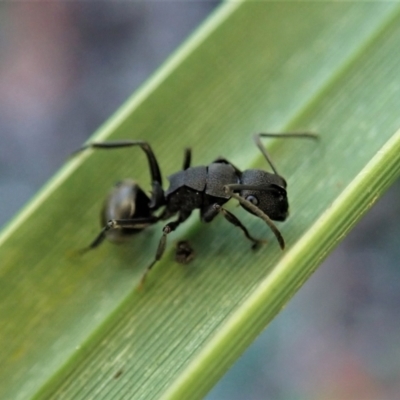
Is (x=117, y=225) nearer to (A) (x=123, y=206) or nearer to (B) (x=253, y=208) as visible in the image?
(A) (x=123, y=206)

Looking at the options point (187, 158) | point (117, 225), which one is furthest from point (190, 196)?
point (117, 225)

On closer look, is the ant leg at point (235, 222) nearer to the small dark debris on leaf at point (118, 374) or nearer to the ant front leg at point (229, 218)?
the ant front leg at point (229, 218)

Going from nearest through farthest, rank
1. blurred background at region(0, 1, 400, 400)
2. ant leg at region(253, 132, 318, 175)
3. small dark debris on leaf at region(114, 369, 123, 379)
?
1. small dark debris on leaf at region(114, 369, 123, 379)
2. ant leg at region(253, 132, 318, 175)
3. blurred background at region(0, 1, 400, 400)

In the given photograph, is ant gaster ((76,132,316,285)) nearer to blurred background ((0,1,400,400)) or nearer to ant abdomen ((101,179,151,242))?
ant abdomen ((101,179,151,242))

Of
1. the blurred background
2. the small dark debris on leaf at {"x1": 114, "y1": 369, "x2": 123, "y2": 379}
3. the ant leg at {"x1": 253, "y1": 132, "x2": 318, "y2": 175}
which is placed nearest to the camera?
the small dark debris on leaf at {"x1": 114, "y1": 369, "x2": 123, "y2": 379}

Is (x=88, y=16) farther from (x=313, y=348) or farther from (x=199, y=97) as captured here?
(x=313, y=348)

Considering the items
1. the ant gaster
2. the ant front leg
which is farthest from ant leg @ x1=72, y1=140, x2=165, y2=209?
the ant front leg

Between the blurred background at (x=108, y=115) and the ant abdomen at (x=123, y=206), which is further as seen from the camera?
the blurred background at (x=108, y=115)

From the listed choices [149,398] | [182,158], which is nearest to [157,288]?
[149,398]

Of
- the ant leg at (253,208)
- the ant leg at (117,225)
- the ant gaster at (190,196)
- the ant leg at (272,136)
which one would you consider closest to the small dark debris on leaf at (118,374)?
the ant gaster at (190,196)
